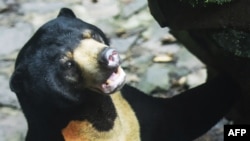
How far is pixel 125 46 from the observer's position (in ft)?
12.9

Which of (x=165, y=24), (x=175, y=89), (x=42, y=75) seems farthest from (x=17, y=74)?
(x=175, y=89)

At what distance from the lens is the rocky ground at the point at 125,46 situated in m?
3.38

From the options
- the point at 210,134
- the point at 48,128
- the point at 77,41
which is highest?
the point at 77,41

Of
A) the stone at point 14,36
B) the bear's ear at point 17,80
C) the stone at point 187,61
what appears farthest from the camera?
the stone at point 14,36

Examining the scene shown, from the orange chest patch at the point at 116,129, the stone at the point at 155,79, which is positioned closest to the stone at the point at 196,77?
the stone at the point at 155,79

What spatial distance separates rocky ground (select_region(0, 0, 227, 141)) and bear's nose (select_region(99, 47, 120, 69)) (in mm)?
1264

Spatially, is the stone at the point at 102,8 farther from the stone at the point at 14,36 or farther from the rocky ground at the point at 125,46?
the stone at the point at 14,36

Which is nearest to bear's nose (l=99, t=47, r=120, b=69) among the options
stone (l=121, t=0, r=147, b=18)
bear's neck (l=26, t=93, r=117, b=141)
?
bear's neck (l=26, t=93, r=117, b=141)

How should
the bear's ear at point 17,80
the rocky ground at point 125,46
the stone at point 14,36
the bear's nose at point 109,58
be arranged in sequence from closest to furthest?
the bear's nose at point 109,58 < the bear's ear at point 17,80 < the rocky ground at point 125,46 < the stone at point 14,36

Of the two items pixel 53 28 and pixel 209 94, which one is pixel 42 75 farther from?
pixel 209 94

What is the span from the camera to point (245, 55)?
7.15 feet

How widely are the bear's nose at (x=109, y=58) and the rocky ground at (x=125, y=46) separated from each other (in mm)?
1264

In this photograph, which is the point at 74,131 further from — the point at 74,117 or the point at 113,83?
the point at 113,83

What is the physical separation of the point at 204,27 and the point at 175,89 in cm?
127
